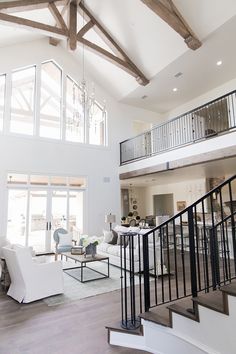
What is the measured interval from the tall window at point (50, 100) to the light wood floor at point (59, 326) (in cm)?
585

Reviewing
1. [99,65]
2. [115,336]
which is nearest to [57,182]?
[99,65]

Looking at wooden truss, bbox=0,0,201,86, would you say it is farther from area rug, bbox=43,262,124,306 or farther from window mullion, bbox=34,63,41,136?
area rug, bbox=43,262,124,306

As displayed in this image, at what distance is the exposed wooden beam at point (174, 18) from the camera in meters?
5.61

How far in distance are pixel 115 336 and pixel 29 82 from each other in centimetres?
824

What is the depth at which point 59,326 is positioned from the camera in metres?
3.10

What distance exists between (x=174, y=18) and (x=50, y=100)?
4880mm

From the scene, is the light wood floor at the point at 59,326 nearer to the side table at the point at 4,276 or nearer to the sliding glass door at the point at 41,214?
the side table at the point at 4,276

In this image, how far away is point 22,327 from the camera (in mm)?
3098

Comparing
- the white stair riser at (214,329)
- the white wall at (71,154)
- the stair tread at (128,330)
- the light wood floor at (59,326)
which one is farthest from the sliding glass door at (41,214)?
the white stair riser at (214,329)

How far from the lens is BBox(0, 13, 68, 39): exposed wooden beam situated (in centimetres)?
600

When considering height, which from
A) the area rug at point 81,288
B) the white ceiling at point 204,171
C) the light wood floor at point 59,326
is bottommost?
the light wood floor at point 59,326

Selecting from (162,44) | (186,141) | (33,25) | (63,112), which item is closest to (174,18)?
(162,44)

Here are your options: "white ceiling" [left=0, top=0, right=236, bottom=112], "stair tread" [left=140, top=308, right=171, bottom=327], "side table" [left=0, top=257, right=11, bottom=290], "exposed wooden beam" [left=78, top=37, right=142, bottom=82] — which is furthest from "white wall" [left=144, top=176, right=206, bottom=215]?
"stair tread" [left=140, top=308, right=171, bottom=327]

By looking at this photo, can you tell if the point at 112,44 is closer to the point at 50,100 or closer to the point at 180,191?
the point at 50,100
